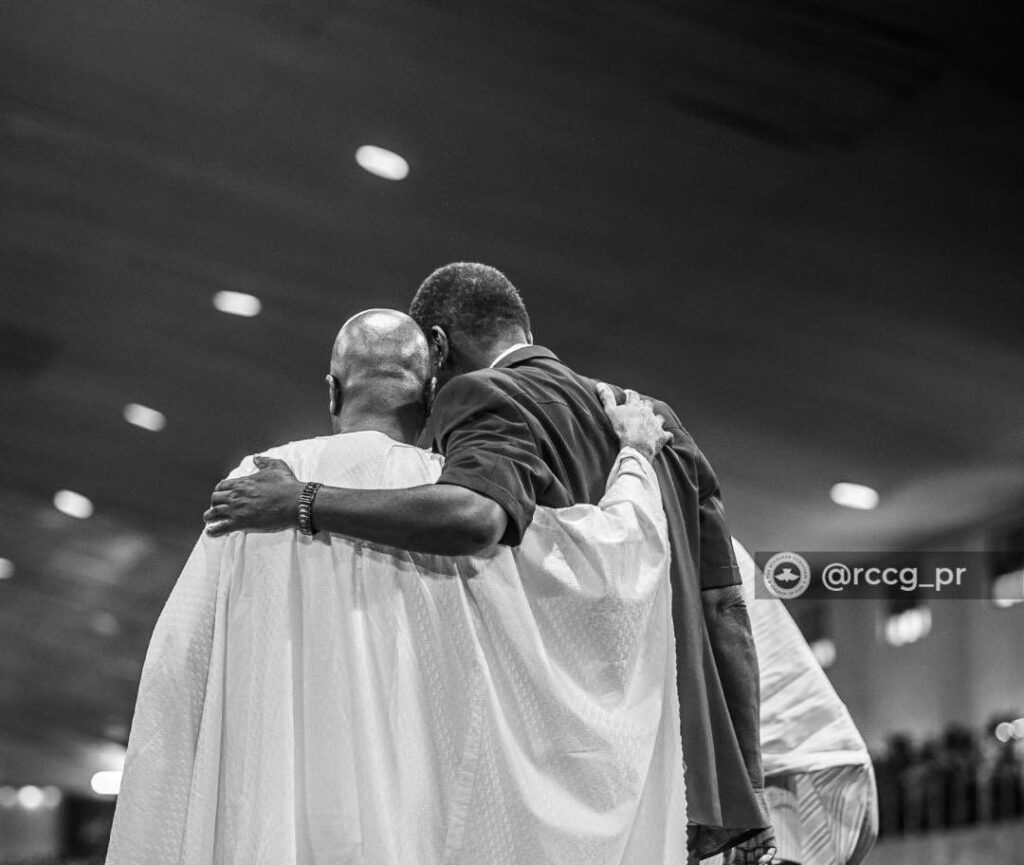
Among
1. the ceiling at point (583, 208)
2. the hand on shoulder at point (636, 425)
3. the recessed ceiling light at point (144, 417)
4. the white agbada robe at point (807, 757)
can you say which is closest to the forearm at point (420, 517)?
the hand on shoulder at point (636, 425)

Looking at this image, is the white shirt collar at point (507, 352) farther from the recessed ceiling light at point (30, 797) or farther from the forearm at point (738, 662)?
the recessed ceiling light at point (30, 797)

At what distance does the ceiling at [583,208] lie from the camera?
550cm

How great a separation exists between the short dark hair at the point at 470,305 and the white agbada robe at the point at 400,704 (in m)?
0.35

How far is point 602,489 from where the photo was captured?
7.30ft

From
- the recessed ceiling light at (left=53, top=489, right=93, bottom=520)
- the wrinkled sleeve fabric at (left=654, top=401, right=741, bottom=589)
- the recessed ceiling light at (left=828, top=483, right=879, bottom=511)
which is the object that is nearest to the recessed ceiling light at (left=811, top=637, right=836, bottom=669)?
the recessed ceiling light at (left=828, top=483, right=879, bottom=511)

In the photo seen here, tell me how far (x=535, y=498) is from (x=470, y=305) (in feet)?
1.54

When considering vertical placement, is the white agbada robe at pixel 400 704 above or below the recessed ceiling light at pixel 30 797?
below

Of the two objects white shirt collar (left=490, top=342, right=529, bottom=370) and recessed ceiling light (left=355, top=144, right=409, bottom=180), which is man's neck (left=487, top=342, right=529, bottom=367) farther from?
recessed ceiling light (left=355, top=144, right=409, bottom=180)

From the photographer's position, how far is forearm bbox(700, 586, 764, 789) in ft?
7.25

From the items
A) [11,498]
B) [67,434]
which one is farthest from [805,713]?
[11,498]

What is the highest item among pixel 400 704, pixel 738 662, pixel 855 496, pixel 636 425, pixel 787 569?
pixel 855 496

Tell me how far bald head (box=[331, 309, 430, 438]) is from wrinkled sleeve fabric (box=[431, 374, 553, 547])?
98mm

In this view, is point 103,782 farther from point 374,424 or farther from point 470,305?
point 374,424

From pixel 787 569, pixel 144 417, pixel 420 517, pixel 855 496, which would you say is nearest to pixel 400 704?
pixel 420 517
